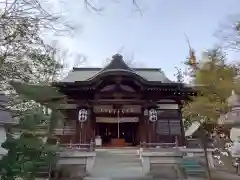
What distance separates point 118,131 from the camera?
19.5 m

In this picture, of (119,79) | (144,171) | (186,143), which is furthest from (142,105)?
(144,171)

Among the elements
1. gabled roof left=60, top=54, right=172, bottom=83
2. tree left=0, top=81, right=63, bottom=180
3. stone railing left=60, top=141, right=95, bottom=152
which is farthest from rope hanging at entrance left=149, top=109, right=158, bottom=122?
tree left=0, top=81, right=63, bottom=180

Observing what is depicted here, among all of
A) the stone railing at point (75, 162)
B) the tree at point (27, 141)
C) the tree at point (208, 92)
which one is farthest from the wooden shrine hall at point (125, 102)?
the tree at point (27, 141)

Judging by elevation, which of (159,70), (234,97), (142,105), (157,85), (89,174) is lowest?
(89,174)

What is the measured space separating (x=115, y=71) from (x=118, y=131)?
19.4 ft

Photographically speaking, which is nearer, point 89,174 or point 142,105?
point 89,174

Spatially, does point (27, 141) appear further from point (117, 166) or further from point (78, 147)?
point (78, 147)

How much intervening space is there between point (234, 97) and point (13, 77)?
4.75m

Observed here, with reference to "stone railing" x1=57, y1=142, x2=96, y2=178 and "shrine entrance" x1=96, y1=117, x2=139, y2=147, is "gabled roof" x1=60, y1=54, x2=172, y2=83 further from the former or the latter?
"stone railing" x1=57, y1=142, x2=96, y2=178

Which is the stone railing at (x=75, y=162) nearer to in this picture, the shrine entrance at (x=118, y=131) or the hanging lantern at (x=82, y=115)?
the hanging lantern at (x=82, y=115)

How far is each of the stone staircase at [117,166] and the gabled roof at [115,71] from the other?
433 cm

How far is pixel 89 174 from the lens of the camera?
434 inches

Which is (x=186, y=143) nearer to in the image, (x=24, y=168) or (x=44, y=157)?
(x=44, y=157)

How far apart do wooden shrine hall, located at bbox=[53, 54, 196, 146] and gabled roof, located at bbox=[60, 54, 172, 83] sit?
0.06 meters
